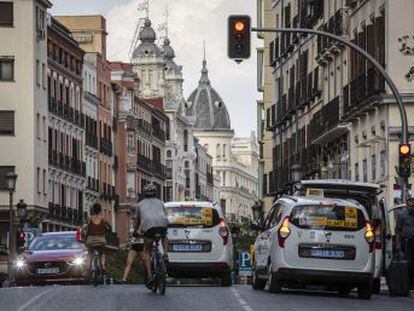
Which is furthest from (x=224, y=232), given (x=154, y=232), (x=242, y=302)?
(x=242, y=302)

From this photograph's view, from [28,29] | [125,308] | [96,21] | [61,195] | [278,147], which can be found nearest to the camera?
[125,308]

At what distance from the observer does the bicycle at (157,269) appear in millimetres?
30516

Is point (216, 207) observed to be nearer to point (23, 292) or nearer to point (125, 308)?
point (23, 292)

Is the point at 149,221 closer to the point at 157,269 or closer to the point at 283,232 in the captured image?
the point at 157,269

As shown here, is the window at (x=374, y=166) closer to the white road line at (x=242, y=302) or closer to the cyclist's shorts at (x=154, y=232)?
the cyclist's shorts at (x=154, y=232)

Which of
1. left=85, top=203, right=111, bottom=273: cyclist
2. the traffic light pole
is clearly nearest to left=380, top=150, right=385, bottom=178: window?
the traffic light pole

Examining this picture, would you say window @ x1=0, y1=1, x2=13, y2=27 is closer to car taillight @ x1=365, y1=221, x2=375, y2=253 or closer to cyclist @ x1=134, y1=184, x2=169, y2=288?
car taillight @ x1=365, y1=221, x2=375, y2=253

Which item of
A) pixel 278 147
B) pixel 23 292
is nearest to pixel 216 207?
pixel 23 292

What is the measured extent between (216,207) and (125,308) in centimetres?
1399

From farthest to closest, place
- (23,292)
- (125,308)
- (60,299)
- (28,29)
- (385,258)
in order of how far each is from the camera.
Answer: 1. (28,29)
2. (385,258)
3. (23,292)
4. (60,299)
5. (125,308)

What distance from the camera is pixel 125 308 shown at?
86.4 ft

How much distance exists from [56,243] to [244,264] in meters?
23.1

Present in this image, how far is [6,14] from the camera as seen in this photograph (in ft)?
343

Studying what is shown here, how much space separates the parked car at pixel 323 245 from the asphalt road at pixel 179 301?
38 cm
